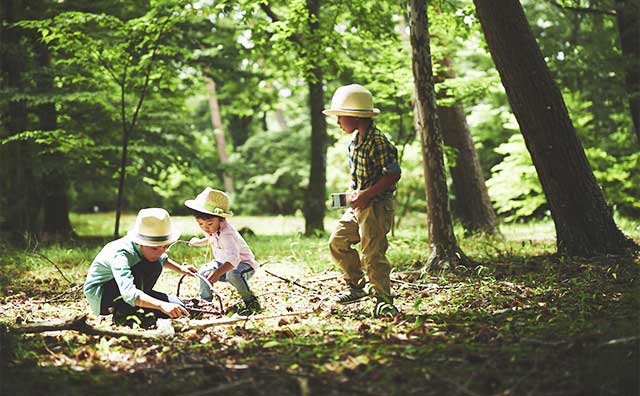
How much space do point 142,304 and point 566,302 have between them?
3398 millimetres

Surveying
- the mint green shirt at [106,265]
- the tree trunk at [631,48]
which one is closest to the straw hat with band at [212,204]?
the mint green shirt at [106,265]

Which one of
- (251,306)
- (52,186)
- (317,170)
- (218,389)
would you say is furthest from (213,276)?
(52,186)

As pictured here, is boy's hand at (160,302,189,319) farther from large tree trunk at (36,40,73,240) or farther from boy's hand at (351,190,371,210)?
large tree trunk at (36,40,73,240)

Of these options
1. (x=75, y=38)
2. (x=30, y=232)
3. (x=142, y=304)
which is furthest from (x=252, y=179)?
(x=142, y=304)

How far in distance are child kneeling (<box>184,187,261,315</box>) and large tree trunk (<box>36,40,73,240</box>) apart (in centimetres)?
727

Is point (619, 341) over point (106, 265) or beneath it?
beneath

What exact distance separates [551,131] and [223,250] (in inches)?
165

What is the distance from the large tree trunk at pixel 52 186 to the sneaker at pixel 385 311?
8.67 metres

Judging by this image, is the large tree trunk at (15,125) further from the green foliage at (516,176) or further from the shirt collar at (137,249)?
the green foliage at (516,176)

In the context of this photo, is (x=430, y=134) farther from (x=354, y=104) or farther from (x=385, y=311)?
(x=385, y=311)

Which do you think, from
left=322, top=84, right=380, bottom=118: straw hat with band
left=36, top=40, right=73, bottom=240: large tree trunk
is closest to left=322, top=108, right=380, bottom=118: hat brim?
left=322, top=84, right=380, bottom=118: straw hat with band

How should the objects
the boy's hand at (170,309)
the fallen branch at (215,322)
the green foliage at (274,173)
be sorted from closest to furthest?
the boy's hand at (170,309)
the fallen branch at (215,322)
the green foliage at (274,173)

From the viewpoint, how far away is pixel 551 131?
277 inches

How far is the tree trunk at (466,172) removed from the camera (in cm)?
1073
